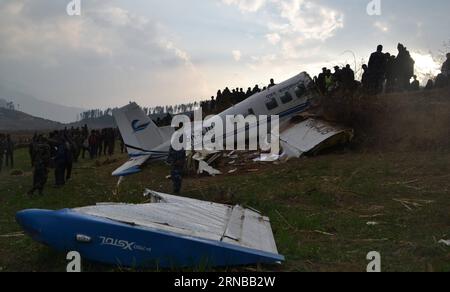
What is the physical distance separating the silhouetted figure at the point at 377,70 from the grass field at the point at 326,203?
588cm

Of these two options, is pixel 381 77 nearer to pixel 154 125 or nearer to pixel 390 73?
pixel 390 73

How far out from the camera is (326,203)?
11227 mm

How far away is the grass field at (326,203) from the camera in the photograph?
7.11m

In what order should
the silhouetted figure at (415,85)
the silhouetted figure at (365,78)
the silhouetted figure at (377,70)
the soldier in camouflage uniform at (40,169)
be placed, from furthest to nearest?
the silhouetted figure at (415,85), the silhouetted figure at (365,78), the silhouetted figure at (377,70), the soldier in camouflage uniform at (40,169)

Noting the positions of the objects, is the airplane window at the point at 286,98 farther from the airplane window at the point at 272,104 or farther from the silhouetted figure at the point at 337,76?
the silhouetted figure at the point at 337,76

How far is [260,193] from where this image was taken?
12.9m

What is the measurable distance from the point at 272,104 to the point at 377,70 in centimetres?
539

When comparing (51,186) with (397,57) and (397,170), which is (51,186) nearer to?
(397,170)

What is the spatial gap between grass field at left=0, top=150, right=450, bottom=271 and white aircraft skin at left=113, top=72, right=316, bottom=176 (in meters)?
0.73

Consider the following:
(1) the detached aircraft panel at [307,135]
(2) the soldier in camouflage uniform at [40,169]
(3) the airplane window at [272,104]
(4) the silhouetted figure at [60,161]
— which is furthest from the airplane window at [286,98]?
(2) the soldier in camouflage uniform at [40,169]

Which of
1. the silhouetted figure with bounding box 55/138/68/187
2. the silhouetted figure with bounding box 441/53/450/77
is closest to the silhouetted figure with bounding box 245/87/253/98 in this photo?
the silhouetted figure with bounding box 441/53/450/77

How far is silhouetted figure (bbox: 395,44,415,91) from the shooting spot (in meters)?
21.6

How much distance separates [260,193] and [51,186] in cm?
818

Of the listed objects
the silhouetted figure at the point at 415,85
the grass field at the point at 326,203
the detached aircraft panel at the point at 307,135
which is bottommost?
the grass field at the point at 326,203
